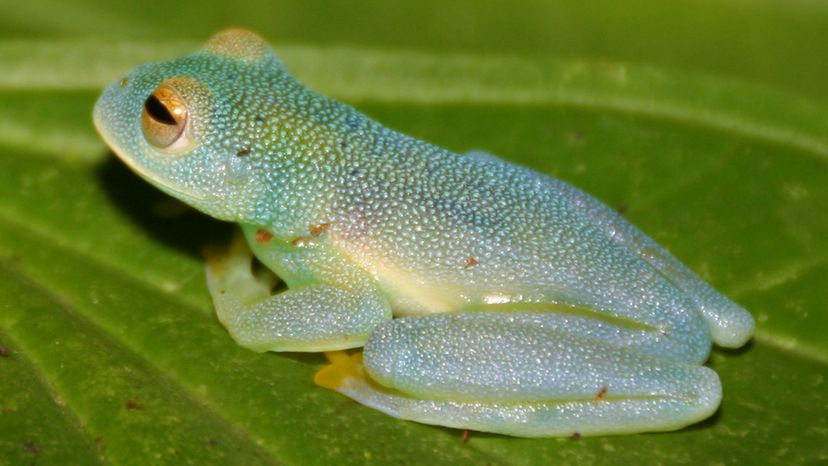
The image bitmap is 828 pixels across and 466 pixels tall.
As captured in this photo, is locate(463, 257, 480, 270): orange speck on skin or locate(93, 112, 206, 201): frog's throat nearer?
locate(463, 257, 480, 270): orange speck on skin

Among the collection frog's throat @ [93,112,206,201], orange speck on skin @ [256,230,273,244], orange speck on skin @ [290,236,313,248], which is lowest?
frog's throat @ [93,112,206,201]

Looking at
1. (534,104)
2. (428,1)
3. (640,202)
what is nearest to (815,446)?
(640,202)

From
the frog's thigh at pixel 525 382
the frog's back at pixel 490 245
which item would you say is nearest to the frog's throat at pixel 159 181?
the frog's back at pixel 490 245

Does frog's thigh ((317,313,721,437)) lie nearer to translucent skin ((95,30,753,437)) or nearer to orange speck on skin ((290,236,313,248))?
translucent skin ((95,30,753,437))

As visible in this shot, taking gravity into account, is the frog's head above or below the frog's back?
below

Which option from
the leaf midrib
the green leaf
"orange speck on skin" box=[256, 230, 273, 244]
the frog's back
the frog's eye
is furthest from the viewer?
the leaf midrib

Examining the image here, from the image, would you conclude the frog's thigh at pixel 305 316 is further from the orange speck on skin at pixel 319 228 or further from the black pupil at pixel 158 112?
the black pupil at pixel 158 112

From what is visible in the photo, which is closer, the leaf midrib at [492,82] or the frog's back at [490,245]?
the frog's back at [490,245]

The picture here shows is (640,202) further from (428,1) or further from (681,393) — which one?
(428,1)

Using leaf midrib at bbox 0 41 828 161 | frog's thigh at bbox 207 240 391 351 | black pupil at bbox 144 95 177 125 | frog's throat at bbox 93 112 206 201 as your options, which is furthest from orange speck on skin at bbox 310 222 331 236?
leaf midrib at bbox 0 41 828 161
